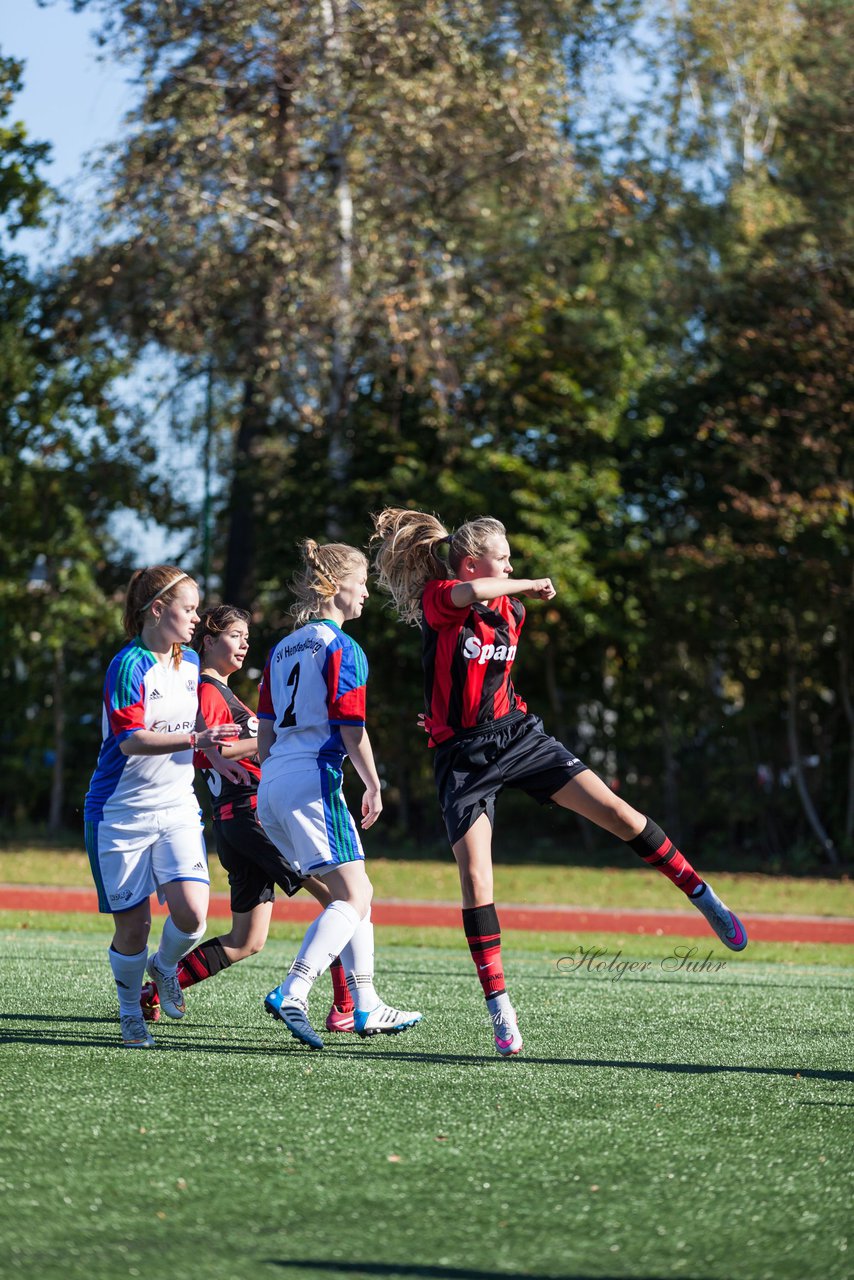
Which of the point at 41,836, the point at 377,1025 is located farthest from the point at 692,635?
the point at 377,1025

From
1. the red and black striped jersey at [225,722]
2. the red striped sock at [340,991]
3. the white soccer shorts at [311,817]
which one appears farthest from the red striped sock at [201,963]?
the white soccer shorts at [311,817]

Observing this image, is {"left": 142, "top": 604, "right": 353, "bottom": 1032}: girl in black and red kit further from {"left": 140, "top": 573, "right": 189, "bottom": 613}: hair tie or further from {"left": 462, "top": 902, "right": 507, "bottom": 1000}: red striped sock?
{"left": 462, "top": 902, "right": 507, "bottom": 1000}: red striped sock

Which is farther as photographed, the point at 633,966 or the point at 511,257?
the point at 511,257

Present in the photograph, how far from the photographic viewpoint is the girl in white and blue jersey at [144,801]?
5.54 metres

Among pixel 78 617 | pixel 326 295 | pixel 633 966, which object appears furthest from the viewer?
pixel 78 617

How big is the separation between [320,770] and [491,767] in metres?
0.63

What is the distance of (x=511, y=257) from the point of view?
22.8 meters

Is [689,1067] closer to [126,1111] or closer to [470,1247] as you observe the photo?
[126,1111]

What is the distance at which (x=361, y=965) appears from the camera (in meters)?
5.76

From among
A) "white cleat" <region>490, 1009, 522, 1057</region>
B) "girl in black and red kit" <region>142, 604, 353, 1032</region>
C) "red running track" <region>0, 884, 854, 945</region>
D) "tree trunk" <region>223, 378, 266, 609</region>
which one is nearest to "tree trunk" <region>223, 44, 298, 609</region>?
"tree trunk" <region>223, 378, 266, 609</region>

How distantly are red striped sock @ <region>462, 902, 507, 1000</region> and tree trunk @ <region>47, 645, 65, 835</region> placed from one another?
1798 centimetres

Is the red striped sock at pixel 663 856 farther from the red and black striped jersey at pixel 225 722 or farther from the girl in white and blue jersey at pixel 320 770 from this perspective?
the red and black striped jersey at pixel 225 722

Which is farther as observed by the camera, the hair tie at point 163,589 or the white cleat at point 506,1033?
the hair tie at point 163,589

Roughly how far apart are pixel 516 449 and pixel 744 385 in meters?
3.17
